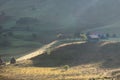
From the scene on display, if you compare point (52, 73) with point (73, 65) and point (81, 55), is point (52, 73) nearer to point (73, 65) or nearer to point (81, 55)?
point (73, 65)

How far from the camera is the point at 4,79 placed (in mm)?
75000

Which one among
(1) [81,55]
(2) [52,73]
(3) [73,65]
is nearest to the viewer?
(2) [52,73]

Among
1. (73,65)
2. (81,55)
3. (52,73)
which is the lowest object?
(52,73)

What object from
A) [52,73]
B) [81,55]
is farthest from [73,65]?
[52,73]

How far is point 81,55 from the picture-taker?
9525cm

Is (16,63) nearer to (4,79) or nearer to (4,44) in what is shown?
(4,79)

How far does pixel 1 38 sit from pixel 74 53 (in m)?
79.5

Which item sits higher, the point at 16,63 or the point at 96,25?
the point at 96,25

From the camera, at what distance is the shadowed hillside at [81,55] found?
90.4m

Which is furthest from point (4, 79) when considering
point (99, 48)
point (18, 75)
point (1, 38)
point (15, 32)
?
point (15, 32)

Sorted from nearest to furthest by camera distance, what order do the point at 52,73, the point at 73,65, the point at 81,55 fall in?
1. the point at 52,73
2. the point at 73,65
3. the point at 81,55

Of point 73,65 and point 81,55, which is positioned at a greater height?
point 81,55

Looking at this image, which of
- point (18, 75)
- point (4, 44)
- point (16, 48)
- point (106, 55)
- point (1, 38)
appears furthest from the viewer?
point (1, 38)

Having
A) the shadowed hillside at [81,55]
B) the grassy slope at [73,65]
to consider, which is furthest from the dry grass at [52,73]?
the shadowed hillside at [81,55]
